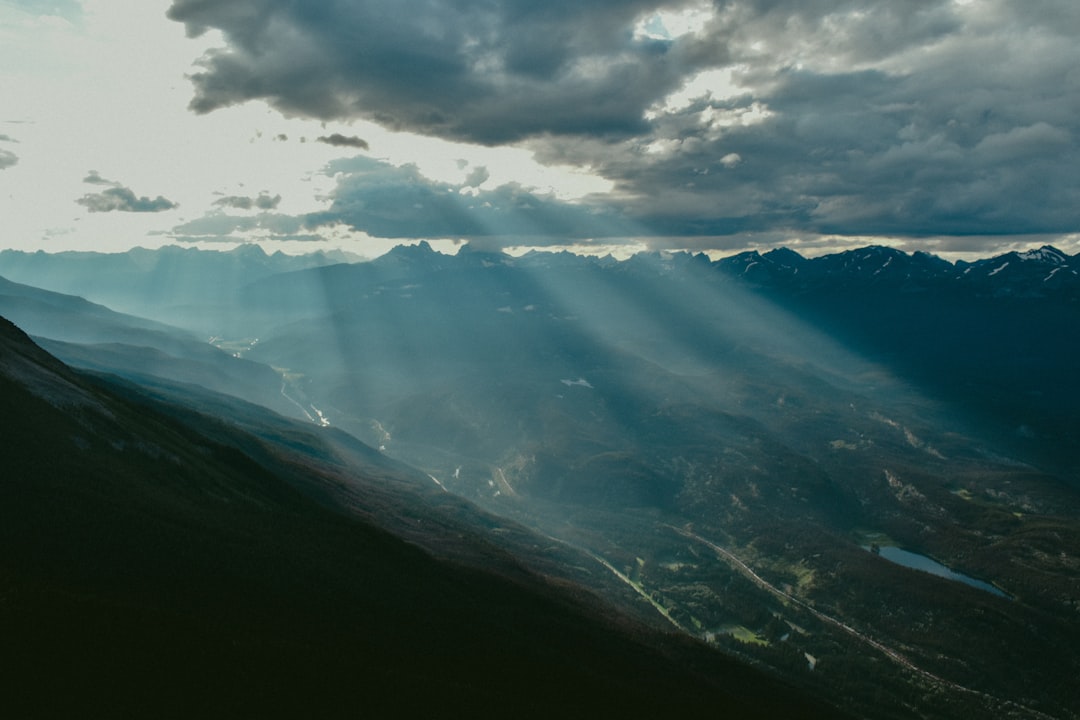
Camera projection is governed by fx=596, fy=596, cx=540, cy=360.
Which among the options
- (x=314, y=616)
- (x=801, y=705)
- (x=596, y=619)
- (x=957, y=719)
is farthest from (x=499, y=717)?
(x=957, y=719)

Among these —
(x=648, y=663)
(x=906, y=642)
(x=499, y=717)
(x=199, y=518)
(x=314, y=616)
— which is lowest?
(x=906, y=642)

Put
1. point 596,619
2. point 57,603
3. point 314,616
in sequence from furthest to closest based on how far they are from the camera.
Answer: point 596,619, point 314,616, point 57,603

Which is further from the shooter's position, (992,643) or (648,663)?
(992,643)

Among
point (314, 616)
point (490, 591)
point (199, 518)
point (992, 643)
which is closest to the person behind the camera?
point (314, 616)

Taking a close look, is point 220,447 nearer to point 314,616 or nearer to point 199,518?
point 199,518

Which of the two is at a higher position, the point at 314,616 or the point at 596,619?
the point at 314,616

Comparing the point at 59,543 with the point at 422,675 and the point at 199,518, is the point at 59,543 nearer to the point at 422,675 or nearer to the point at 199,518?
the point at 199,518
